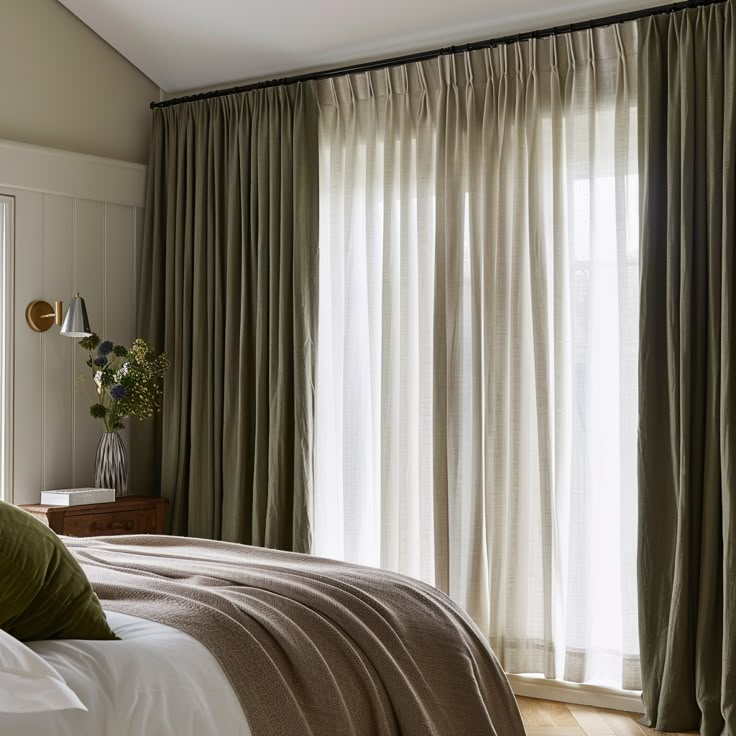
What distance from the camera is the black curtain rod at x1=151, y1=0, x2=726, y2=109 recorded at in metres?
3.38

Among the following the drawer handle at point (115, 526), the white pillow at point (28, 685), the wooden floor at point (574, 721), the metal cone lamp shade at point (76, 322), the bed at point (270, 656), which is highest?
the metal cone lamp shade at point (76, 322)

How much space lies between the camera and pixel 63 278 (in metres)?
4.33

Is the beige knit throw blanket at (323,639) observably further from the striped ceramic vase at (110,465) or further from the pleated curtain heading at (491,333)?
the striped ceramic vase at (110,465)

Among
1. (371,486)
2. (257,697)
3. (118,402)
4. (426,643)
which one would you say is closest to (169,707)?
(257,697)

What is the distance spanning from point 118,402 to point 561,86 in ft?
7.44

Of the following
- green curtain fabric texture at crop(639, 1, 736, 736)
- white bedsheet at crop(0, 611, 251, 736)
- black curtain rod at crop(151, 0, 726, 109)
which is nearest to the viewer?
white bedsheet at crop(0, 611, 251, 736)

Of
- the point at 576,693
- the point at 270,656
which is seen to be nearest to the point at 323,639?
the point at 270,656

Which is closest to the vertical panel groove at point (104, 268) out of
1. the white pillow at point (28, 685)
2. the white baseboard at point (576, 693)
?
the white baseboard at point (576, 693)

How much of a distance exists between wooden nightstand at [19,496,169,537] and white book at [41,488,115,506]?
0.07 ft

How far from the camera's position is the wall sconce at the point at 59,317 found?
13.0 ft

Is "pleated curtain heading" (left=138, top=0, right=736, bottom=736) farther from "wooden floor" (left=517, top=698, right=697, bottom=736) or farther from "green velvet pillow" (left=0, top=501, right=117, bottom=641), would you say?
"green velvet pillow" (left=0, top=501, right=117, bottom=641)

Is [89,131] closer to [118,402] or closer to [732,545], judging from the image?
[118,402]

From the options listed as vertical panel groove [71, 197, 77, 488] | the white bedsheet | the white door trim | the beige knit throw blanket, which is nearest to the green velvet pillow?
the white bedsheet

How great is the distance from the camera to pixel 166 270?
14.9 ft
